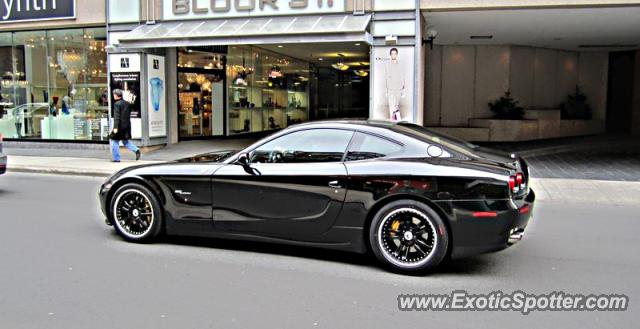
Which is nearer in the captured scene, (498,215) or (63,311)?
(63,311)

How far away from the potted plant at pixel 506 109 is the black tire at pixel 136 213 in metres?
16.8

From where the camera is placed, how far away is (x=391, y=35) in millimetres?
14117

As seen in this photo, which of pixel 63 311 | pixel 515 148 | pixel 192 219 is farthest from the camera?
pixel 515 148

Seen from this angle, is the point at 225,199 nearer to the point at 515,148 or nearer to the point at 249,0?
the point at 249,0

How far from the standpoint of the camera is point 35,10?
17203 millimetres

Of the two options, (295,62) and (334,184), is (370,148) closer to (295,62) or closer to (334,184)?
Result: (334,184)

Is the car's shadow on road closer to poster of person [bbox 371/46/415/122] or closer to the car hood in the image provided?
the car hood

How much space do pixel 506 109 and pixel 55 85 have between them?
15.5 m

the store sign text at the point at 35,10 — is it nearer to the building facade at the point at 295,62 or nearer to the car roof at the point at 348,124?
the building facade at the point at 295,62

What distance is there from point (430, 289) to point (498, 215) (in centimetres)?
93

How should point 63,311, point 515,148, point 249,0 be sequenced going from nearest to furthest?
point 63,311 → point 249,0 → point 515,148

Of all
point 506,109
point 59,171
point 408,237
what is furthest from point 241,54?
point 408,237

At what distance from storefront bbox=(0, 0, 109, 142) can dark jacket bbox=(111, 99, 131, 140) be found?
10.3ft

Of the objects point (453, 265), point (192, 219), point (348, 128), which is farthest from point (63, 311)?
point (453, 265)
